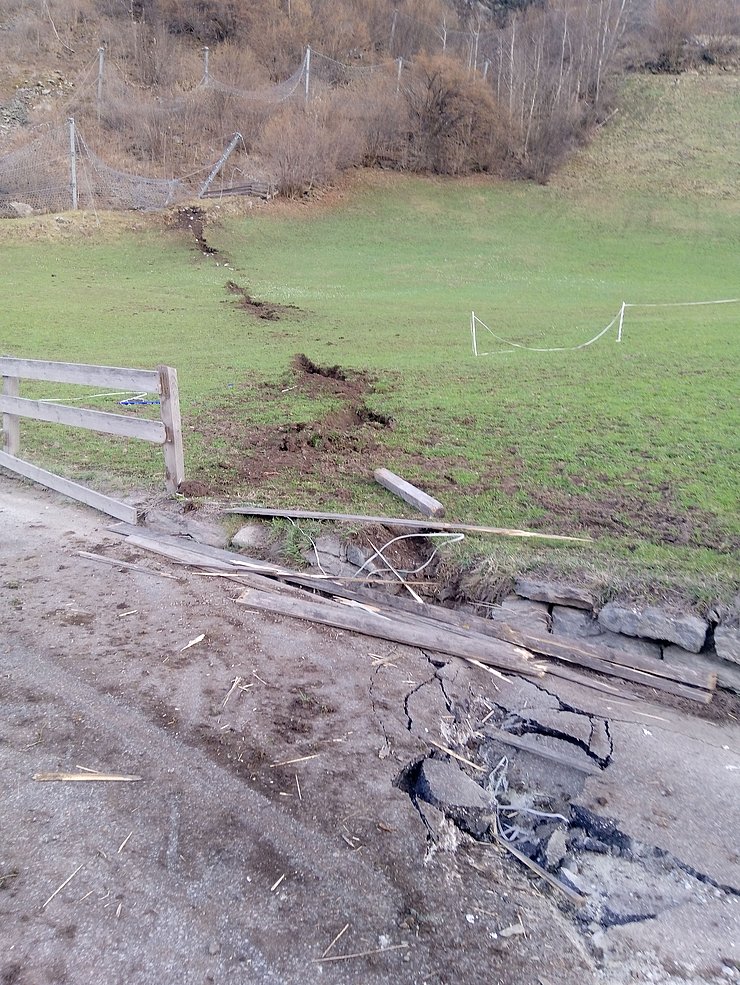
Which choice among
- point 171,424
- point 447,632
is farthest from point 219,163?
point 447,632

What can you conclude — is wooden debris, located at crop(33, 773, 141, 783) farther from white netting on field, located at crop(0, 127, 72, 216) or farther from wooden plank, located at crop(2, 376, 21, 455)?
white netting on field, located at crop(0, 127, 72, 216)

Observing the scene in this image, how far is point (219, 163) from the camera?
112 feet

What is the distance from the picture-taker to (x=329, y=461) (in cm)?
802

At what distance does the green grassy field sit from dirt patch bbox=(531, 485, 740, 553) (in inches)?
1.0

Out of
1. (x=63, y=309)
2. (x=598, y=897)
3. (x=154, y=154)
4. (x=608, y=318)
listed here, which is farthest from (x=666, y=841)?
(x=154, y=154)

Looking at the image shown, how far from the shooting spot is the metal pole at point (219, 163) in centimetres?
3271

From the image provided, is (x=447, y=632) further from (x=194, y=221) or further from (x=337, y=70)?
(x=337, y=70)

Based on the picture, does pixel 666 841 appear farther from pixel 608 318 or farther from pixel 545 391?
pixel 608 318

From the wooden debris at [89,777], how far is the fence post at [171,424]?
3.81m

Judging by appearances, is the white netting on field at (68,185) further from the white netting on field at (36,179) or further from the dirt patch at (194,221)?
the dirt patch at (194,221)

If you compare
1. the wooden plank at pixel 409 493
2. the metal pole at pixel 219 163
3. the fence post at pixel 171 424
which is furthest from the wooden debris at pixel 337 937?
the metal pole at pixel 219 163

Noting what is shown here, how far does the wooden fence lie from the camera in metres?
6.88

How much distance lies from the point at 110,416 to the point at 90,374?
512 mm

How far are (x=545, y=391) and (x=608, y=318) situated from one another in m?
8.47
